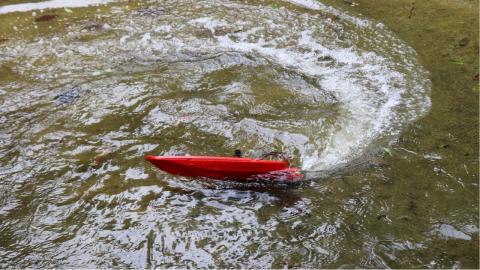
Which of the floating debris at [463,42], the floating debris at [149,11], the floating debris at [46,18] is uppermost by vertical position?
the floating debris at [149,11]

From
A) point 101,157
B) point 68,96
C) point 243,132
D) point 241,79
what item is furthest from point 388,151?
point 68,96

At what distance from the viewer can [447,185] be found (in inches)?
139

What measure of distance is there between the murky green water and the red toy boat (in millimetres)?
130

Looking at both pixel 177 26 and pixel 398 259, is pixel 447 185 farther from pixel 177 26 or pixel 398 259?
pixel 177 26

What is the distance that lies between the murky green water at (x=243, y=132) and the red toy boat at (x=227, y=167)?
0.13m

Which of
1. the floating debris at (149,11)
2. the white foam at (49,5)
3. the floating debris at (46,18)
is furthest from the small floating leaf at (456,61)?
the floating debris at (46,18)

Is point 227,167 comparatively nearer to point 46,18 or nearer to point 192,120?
point 192,120

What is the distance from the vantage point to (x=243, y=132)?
427 centimetres

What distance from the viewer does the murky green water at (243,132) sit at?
308cm

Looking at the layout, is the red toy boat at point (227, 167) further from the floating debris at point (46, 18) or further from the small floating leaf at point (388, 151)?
the floating debris at point (46, 18)

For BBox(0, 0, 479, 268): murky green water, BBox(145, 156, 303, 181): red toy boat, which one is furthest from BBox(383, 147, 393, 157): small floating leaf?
BBox(145, 156, 303, 181): red toy boat

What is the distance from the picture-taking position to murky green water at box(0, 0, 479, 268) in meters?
3.08

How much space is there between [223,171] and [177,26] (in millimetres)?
3737

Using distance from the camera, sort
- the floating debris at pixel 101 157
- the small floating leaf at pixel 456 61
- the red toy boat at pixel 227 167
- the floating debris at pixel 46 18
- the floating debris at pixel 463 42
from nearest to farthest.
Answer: the red toy boat at pixel 227 167 < the floating debris at pixel 101 157 < the small floating leaf at pixel 456 61 < the floating debris at pixel 463 42 < the floating debris at pixel 46 18
